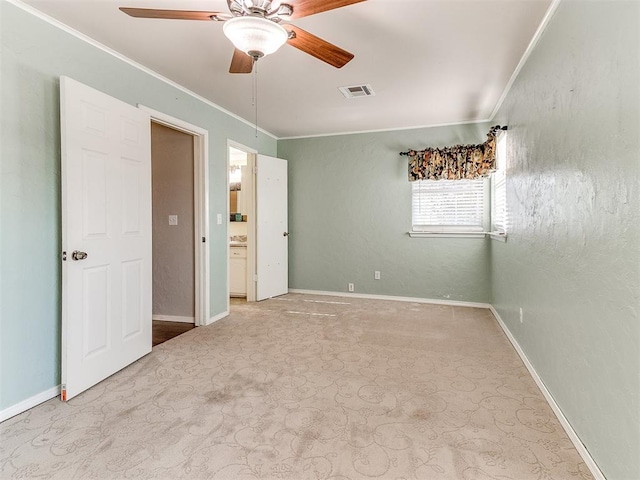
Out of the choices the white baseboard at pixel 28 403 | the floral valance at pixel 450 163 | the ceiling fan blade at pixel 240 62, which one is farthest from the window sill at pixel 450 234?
the white baseboard at pixel 28 403

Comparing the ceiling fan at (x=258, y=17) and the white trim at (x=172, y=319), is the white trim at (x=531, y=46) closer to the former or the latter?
the ceiling fan at (x=258, y=17)

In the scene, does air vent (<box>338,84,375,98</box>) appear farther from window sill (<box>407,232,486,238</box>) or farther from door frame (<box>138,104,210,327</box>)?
window sill (<box>407,232,486,238</box>)

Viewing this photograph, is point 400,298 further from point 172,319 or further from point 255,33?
point 255,33

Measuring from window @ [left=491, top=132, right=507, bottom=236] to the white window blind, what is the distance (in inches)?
8.8

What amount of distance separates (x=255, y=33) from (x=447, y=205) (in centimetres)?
371

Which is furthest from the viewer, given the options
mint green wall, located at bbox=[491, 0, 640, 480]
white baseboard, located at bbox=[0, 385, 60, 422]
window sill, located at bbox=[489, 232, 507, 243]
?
window sill, located at bbox=[489, 232, 507, 243]

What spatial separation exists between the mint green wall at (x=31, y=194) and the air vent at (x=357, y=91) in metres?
2.14

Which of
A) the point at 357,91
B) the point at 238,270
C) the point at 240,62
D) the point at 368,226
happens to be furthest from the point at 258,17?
the point at 238,270

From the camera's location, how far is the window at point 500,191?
3646 millimetres

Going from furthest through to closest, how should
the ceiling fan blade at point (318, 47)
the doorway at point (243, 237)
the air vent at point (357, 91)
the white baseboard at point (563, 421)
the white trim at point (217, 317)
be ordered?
1. the doorway at point (243, 237)
2. the white trim at point (217, 317)
3. the air vent at point (357, 91)
4. the ceiling fan blade at point (318, 47)
5. the white baseboard at point (563, 421)

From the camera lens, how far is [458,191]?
15.5 feet

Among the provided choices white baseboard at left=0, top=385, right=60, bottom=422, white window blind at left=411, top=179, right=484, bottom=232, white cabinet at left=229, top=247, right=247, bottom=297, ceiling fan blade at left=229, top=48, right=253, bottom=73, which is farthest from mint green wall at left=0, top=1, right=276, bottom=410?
white window blind at left=411, top=179, right=484, bottom=232

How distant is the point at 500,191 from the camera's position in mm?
4000

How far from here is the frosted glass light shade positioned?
66.3 inches
